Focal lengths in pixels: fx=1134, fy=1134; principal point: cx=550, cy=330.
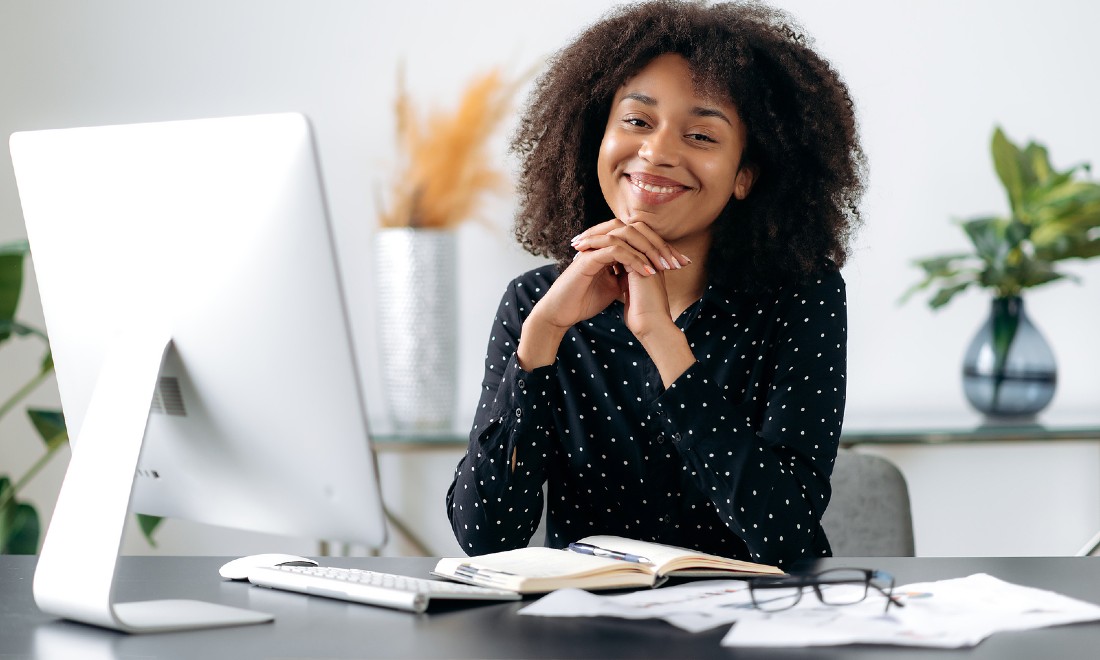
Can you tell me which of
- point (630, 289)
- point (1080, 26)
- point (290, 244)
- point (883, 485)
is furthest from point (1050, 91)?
point (290, 244)

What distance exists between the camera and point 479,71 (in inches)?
105

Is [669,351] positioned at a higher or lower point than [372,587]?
higher

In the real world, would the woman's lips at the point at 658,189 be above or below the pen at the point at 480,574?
above

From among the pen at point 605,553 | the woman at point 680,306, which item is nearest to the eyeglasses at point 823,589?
the pen at point 605,553

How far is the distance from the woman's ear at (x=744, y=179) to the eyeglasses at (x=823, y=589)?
75cm

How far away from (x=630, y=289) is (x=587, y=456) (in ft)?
0.83

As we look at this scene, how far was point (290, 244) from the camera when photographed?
2.87 feet

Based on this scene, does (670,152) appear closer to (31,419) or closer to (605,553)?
(605,553)

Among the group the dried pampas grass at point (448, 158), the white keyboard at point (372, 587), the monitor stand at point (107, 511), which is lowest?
the white keyboard at point (372, 587)

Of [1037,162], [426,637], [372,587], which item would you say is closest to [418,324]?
[1037,162]

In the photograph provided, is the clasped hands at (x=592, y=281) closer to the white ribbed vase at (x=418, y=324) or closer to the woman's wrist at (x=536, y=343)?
the woman's wrist at (x=536, y=343)

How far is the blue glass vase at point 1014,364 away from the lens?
2.30 m

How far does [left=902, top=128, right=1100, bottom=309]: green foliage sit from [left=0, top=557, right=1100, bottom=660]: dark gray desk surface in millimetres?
1312

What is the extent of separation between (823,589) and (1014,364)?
1.50 m
